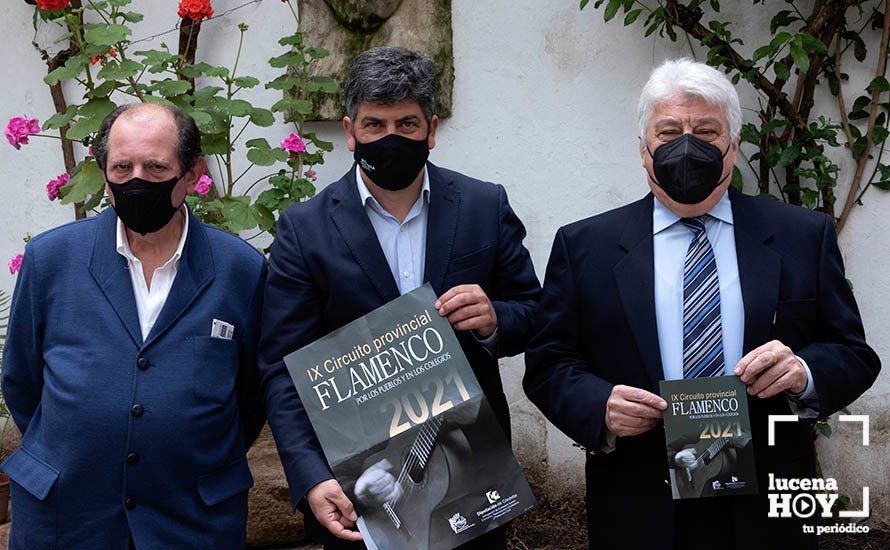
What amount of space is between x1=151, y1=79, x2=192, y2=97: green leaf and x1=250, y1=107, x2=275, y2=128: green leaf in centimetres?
31

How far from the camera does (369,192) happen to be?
9.86ft

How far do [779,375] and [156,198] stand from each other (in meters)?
1.66

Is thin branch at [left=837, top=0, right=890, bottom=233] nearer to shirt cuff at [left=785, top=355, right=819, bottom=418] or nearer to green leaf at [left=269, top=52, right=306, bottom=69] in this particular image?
shirt cuff at [left=785, top=355, right=819, bottom=418]

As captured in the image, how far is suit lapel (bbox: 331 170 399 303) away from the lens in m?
2.91

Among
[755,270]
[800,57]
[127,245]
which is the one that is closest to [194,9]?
[127,245]

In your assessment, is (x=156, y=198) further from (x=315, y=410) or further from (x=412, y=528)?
(x=412, y=528)

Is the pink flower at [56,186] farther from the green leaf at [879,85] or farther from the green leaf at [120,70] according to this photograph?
the green leaf at [879,85]

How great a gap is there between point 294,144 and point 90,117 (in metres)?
0.92

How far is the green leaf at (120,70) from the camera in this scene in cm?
463

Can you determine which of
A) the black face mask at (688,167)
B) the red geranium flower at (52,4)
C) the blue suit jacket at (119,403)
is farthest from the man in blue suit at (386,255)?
the red geranium flower at (52,4)

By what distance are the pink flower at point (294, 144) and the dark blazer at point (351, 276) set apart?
164 centimetres

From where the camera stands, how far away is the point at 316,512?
2723 mm

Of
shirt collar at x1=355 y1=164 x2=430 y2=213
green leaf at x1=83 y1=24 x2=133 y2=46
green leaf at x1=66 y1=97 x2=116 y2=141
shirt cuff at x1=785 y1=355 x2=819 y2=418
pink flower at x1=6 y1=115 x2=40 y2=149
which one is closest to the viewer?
shirt cuff at x1=785 y1=355 x2=819 y2=418

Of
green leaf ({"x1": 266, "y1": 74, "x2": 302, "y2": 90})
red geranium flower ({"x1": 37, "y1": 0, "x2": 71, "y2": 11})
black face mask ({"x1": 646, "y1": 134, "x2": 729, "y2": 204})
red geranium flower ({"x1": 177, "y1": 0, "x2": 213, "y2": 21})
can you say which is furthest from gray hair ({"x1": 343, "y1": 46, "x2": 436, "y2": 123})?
red geranium flower ({"x1": 37, "y1": 0, "x2": 71, "y2": 11})
